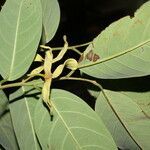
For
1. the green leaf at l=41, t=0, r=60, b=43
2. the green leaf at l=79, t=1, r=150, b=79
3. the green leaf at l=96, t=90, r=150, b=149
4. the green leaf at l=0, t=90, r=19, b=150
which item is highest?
the green leaf at l=41, t=0, r=60, b=43

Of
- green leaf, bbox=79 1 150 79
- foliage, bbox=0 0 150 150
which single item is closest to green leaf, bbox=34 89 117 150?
foliage, bbox=0 0 150 150

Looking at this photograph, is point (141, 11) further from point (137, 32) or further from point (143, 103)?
point (143, 103)

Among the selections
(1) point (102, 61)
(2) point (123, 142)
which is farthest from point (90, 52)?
(2) point (123, 142)

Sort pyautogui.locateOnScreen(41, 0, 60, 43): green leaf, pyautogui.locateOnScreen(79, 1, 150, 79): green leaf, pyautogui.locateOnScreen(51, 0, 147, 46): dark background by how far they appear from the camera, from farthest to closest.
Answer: pyautogui.locateOnScreen(51, 0, 147, 46): dark background < pyautogui.locateOnScreen(41, 0, 60, 43): green leaf < pyautogui.locateOnScreen(79, 1, 150, 79): green leaf

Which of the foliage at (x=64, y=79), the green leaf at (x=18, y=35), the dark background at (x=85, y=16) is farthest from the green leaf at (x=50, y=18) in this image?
the dark background at (x=85, y=16)

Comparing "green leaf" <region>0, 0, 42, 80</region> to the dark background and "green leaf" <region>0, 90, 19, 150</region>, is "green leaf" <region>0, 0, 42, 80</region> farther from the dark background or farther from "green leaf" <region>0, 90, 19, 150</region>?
the dark background

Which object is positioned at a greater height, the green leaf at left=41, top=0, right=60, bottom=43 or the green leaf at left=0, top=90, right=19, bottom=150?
the green leaf at left=41, top=0, right=60, bottom=43

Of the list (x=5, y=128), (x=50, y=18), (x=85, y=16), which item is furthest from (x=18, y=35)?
(x=85, y=16)

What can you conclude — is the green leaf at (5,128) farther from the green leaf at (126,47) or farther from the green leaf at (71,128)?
the green leaf at (126,47)
